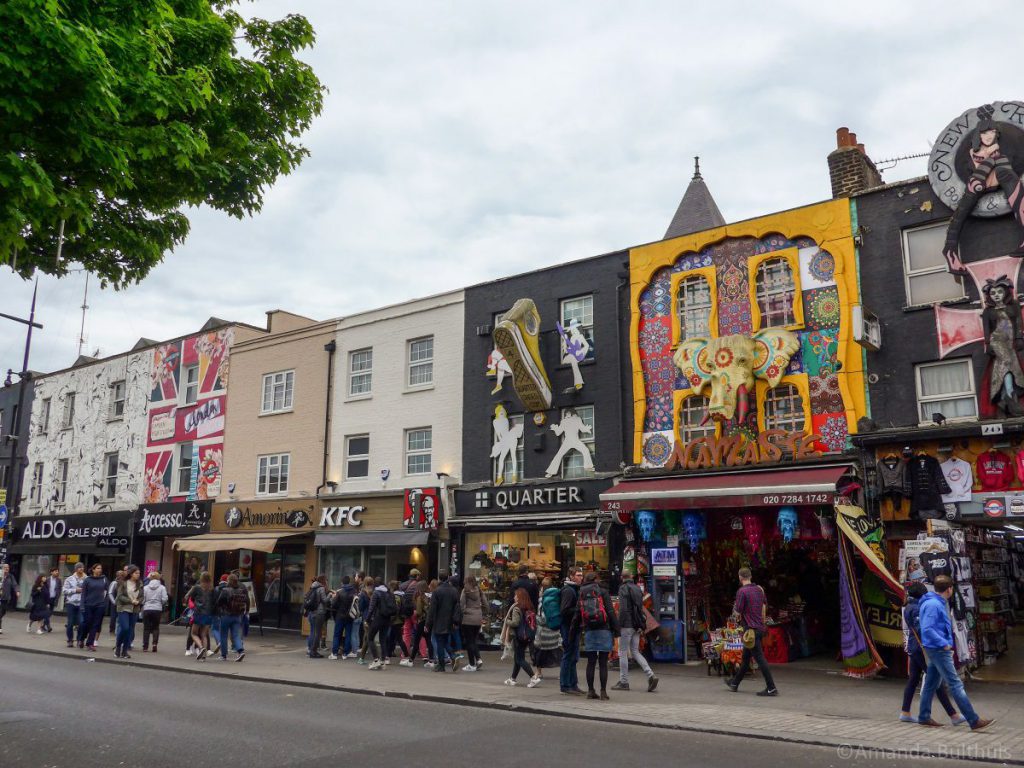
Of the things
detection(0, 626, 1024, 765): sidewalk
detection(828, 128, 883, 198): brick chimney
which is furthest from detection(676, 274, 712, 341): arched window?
detection(0, 626, 1024, 765): sidewalk

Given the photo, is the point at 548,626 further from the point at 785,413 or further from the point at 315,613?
the point at 315,613

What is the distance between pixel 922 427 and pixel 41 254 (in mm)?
13881

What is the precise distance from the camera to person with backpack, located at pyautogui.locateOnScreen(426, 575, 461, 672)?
51.2ft

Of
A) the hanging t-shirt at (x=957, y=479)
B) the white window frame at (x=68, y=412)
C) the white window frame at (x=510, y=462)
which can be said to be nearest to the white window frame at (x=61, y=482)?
the white window frame at (x=68, y=412)

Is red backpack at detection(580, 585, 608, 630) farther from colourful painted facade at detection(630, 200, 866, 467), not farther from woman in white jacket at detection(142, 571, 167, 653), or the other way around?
woman in white jacket at detection(142, 571, 167, 653)

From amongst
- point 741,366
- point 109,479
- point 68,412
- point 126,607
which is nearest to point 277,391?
point 109,479

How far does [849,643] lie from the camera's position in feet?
47.8

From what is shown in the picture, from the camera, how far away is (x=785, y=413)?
17.1m

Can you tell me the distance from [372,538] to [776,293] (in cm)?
1191

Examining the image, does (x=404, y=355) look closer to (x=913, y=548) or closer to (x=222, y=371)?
(x=222, y=371)

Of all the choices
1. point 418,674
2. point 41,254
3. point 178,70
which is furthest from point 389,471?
point 178,70

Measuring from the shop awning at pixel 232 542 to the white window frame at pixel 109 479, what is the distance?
21.8 ft

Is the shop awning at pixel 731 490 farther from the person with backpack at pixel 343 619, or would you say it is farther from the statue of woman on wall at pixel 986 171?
the person with backpack at pixel 343 619

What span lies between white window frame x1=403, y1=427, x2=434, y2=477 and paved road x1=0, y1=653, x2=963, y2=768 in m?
10.2
